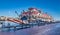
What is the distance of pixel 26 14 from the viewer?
29.3 ft

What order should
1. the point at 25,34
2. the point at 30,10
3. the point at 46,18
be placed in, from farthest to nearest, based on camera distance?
the point at 46,18 → the point at 30,10 → the point at 25,34

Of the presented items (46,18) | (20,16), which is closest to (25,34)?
(20,16)

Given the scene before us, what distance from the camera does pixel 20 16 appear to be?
8.80 m

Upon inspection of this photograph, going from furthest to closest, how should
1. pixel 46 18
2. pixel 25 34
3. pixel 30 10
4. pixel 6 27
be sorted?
pixel 6 27
pixel 46 18
pixel 30 10
pixel 25 34

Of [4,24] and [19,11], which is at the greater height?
[19,11]

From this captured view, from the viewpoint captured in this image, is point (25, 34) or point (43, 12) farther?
point (43, 12)

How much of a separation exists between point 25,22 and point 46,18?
1032 mm

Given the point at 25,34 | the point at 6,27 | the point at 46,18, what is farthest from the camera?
the point at 6,27

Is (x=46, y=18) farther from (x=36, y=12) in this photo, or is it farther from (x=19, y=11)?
(x=19, y=11)

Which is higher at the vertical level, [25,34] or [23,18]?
[23,18]

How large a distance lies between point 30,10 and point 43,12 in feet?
2.00

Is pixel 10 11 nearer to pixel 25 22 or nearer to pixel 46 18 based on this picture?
pixel 25 22

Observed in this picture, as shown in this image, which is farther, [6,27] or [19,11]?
[6,27]

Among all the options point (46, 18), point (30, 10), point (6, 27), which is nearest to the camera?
point (30, 10)
